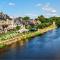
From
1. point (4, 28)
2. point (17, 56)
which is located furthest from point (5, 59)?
point (4, 28)

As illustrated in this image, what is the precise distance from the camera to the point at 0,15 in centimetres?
4344

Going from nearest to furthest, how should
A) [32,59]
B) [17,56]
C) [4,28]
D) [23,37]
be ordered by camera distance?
[32,59], [17,56], [23,37], [4,28]

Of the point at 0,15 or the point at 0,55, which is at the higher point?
the point at 0,15

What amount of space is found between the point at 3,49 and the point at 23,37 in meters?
10.4

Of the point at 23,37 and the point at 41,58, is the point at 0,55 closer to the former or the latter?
the point at 41,58

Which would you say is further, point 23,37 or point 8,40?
point 23,37

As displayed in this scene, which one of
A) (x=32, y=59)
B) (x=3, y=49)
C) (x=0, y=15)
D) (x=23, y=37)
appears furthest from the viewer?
(x=0, y=15)

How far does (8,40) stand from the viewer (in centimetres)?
2744

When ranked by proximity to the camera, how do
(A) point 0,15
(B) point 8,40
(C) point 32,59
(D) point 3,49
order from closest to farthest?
(C) point 32,59 < (D) point 3,49 < (B) point 8,40 < (A) point 0,15

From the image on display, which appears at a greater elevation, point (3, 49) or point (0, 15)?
point (0, 15)

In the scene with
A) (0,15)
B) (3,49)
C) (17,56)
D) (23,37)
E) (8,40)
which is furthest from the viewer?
(0,15)

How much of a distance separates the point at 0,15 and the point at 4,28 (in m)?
7.24

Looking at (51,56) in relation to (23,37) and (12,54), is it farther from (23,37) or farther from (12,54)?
(23,37)

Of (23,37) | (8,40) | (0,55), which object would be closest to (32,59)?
→ (0,55)
